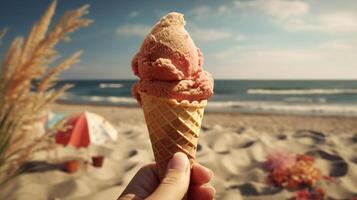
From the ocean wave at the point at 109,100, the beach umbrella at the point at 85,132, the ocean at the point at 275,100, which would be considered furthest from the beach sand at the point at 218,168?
the ocean wave at the point at 109,100

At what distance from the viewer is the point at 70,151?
8.38m

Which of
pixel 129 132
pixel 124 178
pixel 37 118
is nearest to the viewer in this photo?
pixel 37 118

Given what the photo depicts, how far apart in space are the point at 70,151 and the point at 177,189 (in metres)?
7.09

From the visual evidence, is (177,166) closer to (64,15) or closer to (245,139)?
(64,15)

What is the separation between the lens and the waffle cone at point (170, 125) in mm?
2145

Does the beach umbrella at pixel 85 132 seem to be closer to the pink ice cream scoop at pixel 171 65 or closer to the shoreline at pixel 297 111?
the pink ice cream scoop at pixel 171 65

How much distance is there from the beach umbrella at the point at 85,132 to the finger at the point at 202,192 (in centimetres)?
467

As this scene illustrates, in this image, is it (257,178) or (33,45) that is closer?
(33,45)

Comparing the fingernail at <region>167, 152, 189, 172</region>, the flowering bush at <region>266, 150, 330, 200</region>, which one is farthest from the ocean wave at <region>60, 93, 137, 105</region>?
the fingernail at <region>167, 152, 189, 172</region>

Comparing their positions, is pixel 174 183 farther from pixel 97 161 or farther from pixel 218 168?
pixel 97 161

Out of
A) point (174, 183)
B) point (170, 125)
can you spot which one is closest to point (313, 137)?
point (170, 125)

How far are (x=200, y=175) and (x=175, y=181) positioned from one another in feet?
1.07

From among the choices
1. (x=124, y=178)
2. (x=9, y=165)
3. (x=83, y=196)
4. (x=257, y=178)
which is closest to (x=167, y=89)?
(x=9, y=165)

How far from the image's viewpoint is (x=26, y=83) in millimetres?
2199
